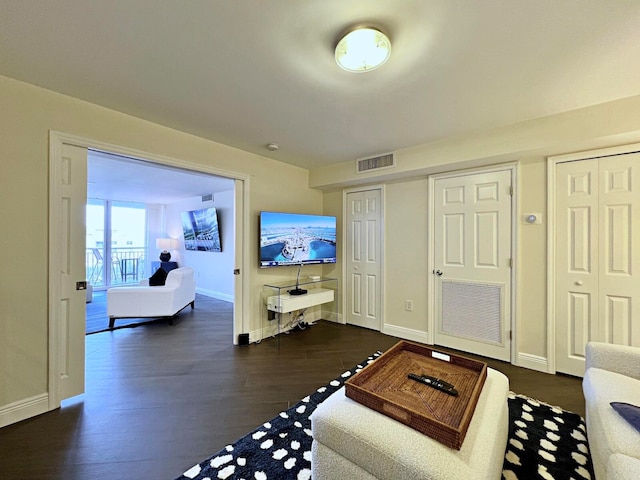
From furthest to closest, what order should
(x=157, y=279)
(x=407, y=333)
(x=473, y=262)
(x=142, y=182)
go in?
(x=142, y=182)
(x=157, y=279)
(x=407, y=333)
(x=473, y=262)

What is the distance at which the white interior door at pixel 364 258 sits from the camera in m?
3.75

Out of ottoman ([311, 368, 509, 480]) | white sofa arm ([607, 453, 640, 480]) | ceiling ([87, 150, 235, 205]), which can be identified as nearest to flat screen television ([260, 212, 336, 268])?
ceiling ([87, 150, 235, 205])

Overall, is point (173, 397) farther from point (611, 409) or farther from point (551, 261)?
point (551, 261)

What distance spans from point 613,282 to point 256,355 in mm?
3462

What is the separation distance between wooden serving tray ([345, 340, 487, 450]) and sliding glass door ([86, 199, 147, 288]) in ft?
24.7

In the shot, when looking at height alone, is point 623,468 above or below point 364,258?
below

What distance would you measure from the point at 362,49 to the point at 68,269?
2627 mm

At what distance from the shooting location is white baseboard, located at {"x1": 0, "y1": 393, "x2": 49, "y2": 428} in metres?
1.78

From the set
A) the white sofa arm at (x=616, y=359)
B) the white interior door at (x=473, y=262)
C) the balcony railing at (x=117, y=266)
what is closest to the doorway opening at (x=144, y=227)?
the balcony railing at (x=117, y=266)

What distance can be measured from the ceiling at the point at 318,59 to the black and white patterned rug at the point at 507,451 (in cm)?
233

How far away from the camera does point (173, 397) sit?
7.02ft

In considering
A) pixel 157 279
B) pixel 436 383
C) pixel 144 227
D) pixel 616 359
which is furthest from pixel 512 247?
pixel 144 227

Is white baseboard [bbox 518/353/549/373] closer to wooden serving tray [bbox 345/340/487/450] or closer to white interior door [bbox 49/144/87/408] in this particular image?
wooden serving tray [bbox 345/340/487/450]

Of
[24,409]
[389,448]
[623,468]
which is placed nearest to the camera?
[623,468]
